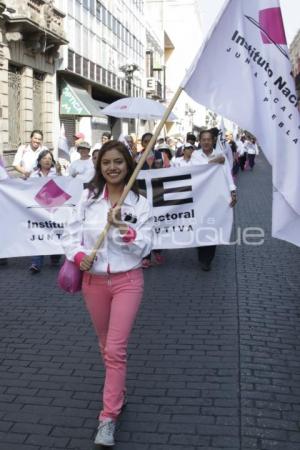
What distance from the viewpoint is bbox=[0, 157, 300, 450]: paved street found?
3.77 metres

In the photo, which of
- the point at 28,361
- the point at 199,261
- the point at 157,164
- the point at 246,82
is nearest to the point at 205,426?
the point at 28,361

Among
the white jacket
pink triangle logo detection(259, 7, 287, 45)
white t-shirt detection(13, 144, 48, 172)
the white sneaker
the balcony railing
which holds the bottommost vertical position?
the white sneaker

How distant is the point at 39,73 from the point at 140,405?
2239cm

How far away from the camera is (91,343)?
5414 mm

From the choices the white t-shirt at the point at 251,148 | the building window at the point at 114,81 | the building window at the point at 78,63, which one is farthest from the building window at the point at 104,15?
the white t-shirt at the point at 251,148

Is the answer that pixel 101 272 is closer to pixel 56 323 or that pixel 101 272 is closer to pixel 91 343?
pixel 91 343

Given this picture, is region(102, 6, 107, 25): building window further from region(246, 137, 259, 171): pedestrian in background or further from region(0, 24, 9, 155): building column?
region(0, 24, 9, 155): building column

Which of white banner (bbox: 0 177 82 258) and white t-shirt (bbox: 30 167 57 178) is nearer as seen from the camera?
white banner (bbox: 0 177 82 258)

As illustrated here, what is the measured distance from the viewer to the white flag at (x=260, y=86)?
3984 millimetres

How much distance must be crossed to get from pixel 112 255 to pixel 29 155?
684 centimetres

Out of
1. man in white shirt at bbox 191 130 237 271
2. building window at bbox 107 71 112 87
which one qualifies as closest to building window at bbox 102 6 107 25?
building window at bbox 107 71 112 87

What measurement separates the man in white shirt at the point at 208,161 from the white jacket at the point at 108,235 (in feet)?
Answer: 15.0

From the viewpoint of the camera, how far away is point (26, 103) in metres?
22.7

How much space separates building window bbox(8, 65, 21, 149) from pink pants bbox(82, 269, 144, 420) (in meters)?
18.1
